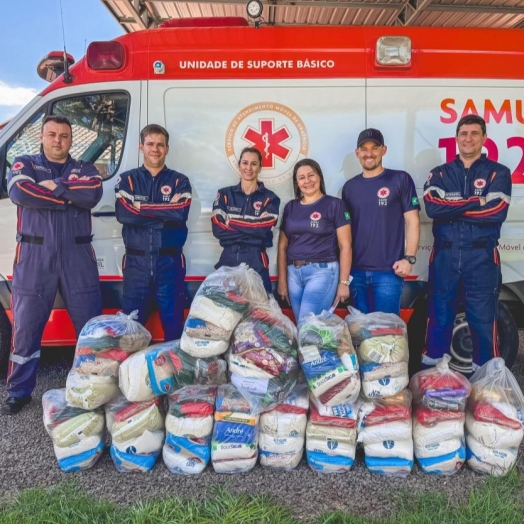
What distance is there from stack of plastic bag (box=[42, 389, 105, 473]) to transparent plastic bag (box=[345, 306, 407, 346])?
4.76 ft

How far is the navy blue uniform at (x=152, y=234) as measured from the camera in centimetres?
313

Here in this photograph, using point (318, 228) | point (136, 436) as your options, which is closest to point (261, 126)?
point (318, 228)

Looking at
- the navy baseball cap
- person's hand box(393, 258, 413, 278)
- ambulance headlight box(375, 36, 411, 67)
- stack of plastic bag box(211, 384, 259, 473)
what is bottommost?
stack of plastic bag box(211, 384, 259, 473)

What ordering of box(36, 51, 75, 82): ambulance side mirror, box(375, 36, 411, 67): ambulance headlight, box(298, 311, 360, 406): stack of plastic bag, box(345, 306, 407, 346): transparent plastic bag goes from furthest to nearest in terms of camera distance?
box(36, 51, 75, 82): ambulance side mirror < box(375, 36, 411, 67): ambulance headlight < box(345, 306, 407, 346): transparent plastic bag < box(298, 311, 360, 406): stack of plastic bag

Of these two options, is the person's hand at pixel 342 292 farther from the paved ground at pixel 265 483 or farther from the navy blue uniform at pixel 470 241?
the paved ground at pixel 265 483

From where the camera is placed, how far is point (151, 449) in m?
2.52

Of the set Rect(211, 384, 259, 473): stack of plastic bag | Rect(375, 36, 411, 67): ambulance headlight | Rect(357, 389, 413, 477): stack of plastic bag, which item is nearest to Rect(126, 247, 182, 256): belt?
Rect(211, 384, 259, 473): stack of plastic bag

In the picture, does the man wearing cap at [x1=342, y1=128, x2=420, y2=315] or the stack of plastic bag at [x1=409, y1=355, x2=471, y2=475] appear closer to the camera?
the stack of plastic bag at [x1=409, y1=355, x2=471, y2=475]

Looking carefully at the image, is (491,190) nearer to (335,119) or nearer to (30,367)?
(335,119)

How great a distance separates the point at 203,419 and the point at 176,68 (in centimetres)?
238

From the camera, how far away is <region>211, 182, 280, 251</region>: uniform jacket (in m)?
3.15

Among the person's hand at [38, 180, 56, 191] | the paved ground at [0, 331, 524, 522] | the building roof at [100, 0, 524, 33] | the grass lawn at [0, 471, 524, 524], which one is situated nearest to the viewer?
the grass lawn at [0, 471, 524, 524]

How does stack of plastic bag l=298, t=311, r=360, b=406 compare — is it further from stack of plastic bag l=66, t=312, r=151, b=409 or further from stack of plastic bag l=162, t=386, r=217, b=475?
stack of plastic bag l=66, t=312, r=151, b=409

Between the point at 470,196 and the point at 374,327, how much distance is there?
1122mm
